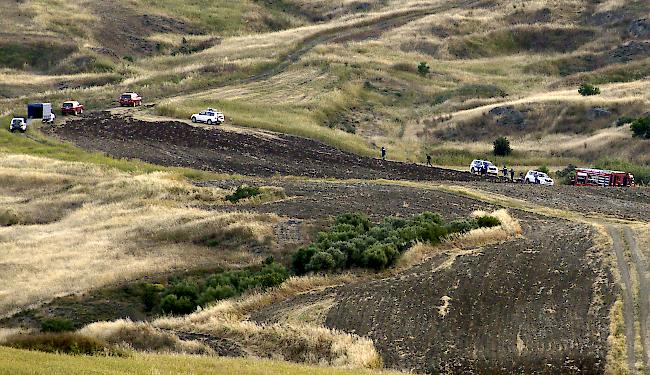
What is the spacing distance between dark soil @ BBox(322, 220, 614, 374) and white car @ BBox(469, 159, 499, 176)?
1454 inches

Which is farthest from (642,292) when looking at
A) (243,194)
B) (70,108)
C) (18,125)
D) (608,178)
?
(70,108)

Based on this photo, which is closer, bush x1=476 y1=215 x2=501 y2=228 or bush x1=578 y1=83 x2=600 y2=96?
bush x1=476 y1=215 x2=501 y2=228

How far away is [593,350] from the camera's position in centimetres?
3155

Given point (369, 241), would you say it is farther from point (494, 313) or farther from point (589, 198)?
point (589, 198)

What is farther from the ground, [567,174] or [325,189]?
[567,174]

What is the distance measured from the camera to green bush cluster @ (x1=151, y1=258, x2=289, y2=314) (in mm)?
40500

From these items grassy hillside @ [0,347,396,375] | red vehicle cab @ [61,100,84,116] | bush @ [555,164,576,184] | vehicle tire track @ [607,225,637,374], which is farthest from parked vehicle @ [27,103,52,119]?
grassy hillside @ [0,347,396,375]

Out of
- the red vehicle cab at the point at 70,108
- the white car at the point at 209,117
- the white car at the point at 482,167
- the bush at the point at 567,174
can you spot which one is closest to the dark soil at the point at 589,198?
the bush at the point at 567,174

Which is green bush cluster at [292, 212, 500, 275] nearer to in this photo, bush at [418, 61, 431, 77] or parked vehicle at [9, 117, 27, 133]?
parked vehicle at [9, 117, 27, 133]

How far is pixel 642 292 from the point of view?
37.4 m

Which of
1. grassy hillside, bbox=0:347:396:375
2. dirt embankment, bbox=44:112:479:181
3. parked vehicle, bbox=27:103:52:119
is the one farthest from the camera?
parked vehicle, bbox=27:103:52:119

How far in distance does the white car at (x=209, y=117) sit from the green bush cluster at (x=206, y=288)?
5026 cm

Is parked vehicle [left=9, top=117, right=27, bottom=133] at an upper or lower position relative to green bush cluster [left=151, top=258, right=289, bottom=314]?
upper

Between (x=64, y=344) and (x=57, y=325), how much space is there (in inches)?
382
